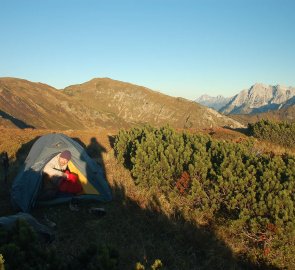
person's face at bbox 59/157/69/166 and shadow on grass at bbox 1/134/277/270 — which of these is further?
person's face at bbox 59/157/69/166

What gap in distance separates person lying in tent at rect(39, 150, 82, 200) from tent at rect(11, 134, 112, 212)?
0.74 ft

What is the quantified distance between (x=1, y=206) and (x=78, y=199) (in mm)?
2624

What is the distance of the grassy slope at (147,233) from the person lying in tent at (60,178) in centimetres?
65

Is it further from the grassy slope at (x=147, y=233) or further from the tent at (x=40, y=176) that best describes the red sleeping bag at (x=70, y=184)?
the grassy slope at (x=147, y=233)

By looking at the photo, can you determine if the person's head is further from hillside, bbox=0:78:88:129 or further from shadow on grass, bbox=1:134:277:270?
hillside, bbox=0:78:88:129

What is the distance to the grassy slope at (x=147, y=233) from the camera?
9.01 metres

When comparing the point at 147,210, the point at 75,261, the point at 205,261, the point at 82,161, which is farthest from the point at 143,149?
the point at 75,261

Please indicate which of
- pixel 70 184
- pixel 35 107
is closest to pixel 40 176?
pixel 70 184

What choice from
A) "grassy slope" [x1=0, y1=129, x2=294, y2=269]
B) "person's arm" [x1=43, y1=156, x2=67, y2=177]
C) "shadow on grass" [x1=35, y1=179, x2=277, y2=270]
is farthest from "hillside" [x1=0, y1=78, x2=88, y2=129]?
"shadow on grass" [x1=35, y1=179, x2=277, y2=270]

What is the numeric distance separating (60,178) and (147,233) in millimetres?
4050

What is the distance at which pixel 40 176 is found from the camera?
39.2 feet

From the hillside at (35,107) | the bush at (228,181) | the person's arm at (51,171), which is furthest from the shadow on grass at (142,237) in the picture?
the hillside at (35,107)

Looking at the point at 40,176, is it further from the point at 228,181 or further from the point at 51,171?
the point at 228,181

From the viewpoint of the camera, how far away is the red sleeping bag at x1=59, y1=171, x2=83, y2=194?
12.3 meters
